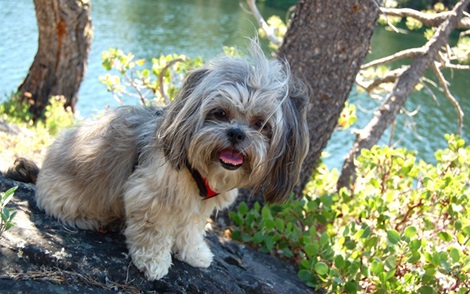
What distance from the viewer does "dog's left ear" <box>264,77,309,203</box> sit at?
2965 mm

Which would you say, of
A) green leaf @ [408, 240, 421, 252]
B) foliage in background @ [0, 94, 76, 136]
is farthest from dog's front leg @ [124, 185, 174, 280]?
foliage in background @ [0, 94, 76, 136]

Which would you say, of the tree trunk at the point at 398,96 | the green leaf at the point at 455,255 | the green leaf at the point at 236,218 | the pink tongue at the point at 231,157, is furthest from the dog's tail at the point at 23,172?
the tree trunk at the point at 398,96

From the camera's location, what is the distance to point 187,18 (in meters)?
25.1

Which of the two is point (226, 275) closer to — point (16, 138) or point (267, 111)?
point (267, 111)

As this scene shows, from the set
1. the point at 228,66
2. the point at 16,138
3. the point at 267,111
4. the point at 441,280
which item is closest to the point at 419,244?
the point at 441,280

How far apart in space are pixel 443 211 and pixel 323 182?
5.29ft

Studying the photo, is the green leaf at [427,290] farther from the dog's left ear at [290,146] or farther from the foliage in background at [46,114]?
the foliage in background at [46,114]

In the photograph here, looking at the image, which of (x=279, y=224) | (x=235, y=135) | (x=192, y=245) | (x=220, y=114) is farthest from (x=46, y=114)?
(x=235, y=135)

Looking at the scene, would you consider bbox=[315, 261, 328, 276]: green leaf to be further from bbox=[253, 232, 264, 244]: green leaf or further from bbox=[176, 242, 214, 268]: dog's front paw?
bbox=[253, 232, 264, 244]: green leaf

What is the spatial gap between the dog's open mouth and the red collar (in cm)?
20

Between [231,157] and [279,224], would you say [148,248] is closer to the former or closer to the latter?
[231,157]

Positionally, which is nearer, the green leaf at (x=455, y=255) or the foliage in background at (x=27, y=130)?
the green leaf at (x=455, y=255)

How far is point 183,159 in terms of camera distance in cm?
293

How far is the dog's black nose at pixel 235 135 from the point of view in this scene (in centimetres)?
277
